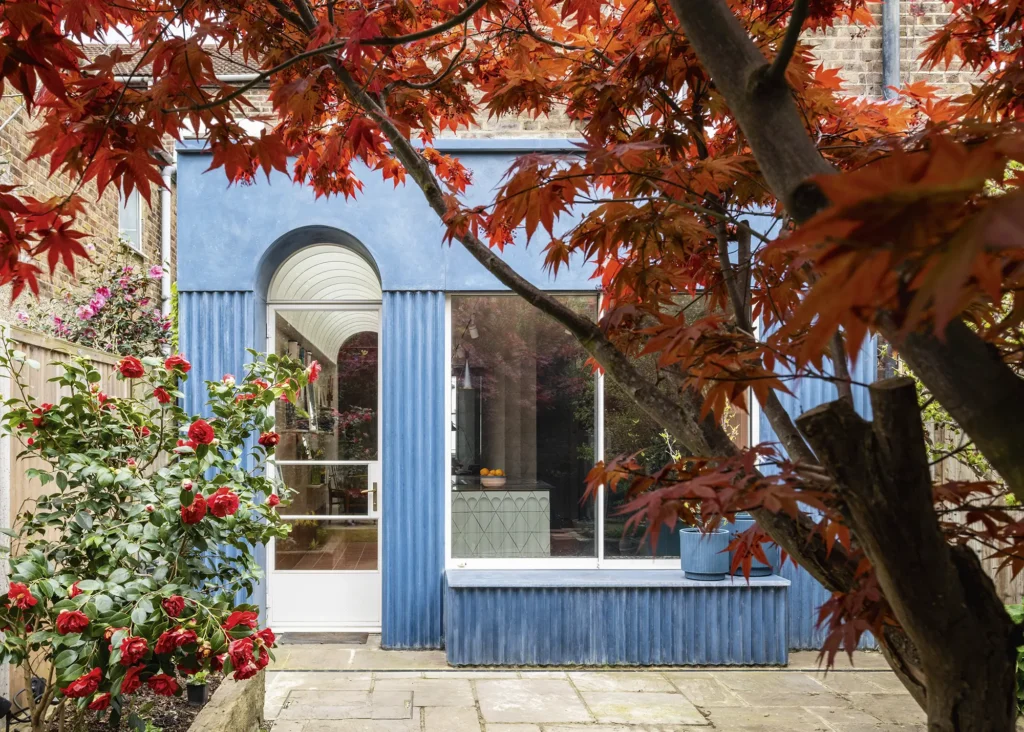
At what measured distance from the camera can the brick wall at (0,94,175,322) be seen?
739 centimetres

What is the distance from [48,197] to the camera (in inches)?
294

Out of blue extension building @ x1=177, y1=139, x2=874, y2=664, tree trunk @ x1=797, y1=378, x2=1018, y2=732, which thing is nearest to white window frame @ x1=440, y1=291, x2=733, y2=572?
blue extension building @ x1=177, y1=139, x2=874, y2=664

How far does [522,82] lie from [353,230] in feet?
11.0

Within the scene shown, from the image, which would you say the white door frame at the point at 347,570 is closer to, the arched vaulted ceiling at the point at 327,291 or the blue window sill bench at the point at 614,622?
the arched vaulted ceiling at the point at 327,291

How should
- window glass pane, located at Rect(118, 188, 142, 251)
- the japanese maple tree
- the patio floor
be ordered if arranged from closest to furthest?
the japanese maple tree → the patio floor → window glass pane, located at Rect(118, 188, 142, 251)

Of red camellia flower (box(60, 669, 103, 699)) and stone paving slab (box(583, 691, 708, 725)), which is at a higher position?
red camellia flower (box(60, 669, 103, 699))

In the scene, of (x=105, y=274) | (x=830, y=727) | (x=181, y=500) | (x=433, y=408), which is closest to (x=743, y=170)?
(x=181, y=500)

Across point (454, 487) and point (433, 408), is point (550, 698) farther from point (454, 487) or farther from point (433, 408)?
point (433, 408)

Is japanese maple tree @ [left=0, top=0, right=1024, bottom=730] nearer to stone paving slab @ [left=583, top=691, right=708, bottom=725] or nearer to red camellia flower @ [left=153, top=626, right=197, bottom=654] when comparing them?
red camellia flower @ [left=153, top=626, right=197, bottom=654]

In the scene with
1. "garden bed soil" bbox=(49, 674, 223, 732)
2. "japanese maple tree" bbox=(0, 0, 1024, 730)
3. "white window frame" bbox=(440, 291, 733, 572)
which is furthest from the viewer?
"white window frame" bbox=(440, 291, 733, 572)

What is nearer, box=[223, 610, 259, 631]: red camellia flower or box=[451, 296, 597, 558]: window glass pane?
box=[223, 610, 259, 631]: red camellia flower

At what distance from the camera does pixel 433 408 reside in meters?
6.39

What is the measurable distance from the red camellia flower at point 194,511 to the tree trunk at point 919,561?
258 centimetres

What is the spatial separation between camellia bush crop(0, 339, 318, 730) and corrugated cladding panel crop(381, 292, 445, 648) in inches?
87.8
